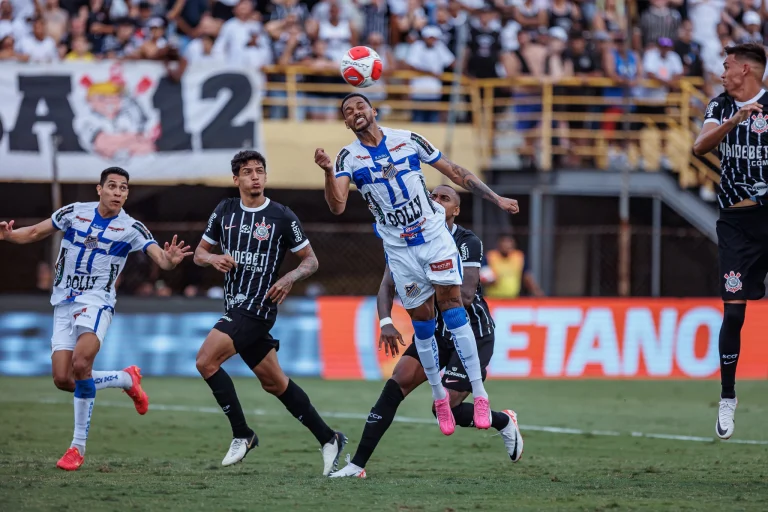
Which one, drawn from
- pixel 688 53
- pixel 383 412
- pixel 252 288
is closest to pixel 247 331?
pixel 252 288

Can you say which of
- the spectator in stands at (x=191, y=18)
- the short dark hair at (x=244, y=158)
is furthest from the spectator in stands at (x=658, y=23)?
the short dark hair at (x=244, y=158)

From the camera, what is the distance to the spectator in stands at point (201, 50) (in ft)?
67.7

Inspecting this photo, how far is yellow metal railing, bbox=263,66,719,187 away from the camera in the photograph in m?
21.4

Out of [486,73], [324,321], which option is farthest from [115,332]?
[486,73]

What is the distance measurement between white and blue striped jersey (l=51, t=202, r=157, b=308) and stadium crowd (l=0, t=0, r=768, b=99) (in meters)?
10.3

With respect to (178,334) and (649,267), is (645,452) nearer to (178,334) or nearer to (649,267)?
(178,334)

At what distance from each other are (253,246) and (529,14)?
14.7m

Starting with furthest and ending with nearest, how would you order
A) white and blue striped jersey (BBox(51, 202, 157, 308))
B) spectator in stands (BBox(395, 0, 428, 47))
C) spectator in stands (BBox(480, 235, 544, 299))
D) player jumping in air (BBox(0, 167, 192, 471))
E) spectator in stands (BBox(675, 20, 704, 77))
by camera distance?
1. spectator in stands (BBox(675, 20, 704, 77))
2. spectator in stands (BBox(395, 0, 428, 47))
3. spectator in stands (BBox(480, 235, 544, 299))
4. white and blue striped jersey (BBox(51, 202, 157, 308))
5. player jumping in air (BBox(0, 167, 192, 471))

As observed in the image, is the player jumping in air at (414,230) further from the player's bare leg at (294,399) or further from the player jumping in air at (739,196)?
the player jumping in air at (739,196)

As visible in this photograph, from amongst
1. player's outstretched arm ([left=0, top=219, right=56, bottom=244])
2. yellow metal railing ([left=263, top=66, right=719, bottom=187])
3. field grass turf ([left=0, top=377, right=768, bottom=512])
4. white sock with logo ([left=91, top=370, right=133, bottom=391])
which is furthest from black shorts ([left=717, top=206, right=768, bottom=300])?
A: yellow metal railing ([left=263, top=66, right=719, bottom=187])

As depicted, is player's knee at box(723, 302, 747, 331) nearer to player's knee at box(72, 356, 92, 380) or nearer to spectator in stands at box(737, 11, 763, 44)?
player's knee at box(72, 356, 92, 380)

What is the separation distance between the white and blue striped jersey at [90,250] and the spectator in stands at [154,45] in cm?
1049

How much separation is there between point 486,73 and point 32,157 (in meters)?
8.39

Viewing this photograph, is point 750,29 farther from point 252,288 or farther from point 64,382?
point 64,382
